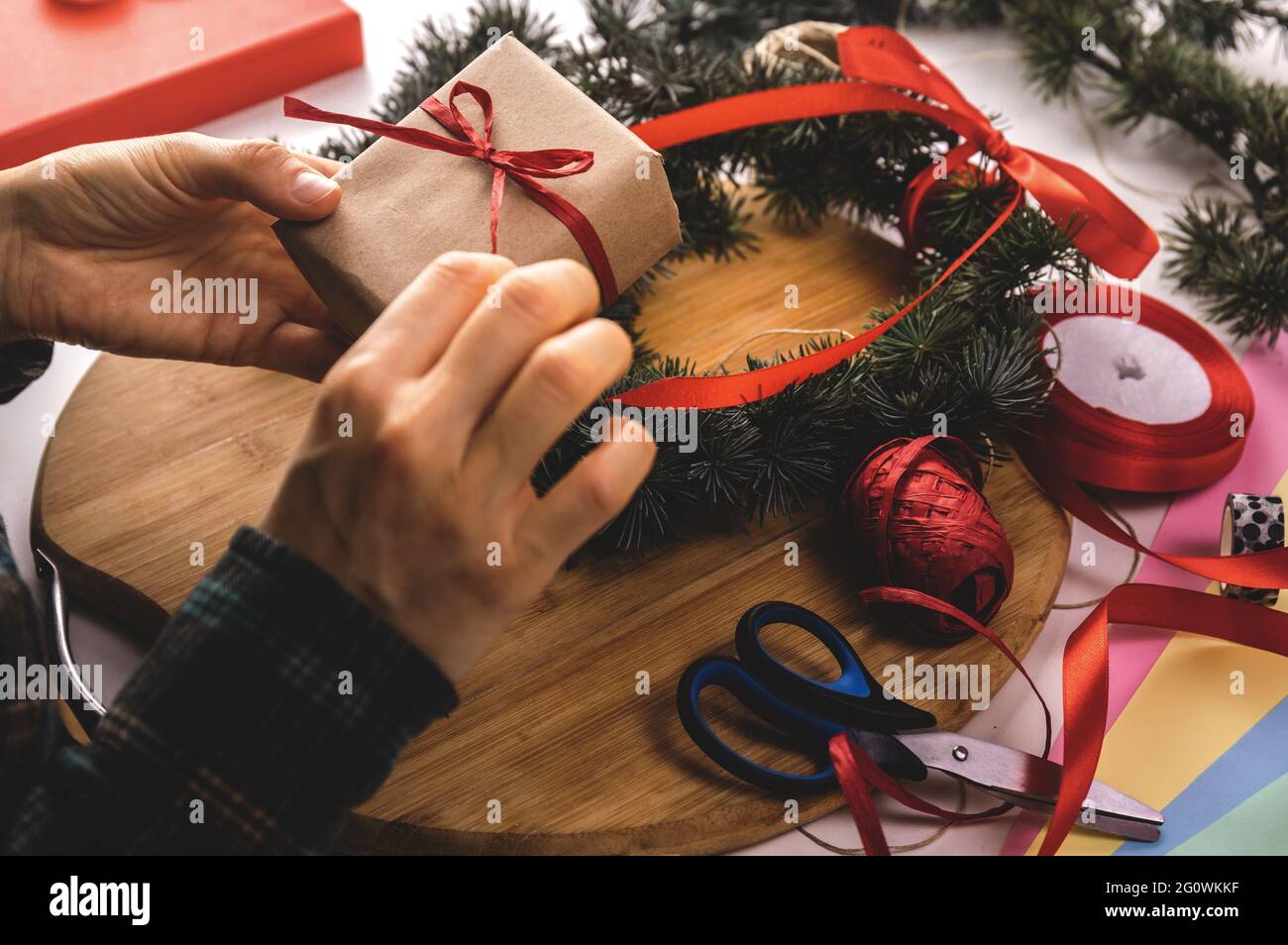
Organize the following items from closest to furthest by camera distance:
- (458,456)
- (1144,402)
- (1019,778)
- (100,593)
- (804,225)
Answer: (458,456)
(1019,778)
(100,593)
(1144,402)
(804,225)

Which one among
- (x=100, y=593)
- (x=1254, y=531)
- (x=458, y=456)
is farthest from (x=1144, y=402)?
(x=100, y=593)

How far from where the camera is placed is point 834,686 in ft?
2.82

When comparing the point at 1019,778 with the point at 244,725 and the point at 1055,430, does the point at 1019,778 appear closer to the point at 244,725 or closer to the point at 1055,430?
the point at 1055,430

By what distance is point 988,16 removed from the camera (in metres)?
1.51

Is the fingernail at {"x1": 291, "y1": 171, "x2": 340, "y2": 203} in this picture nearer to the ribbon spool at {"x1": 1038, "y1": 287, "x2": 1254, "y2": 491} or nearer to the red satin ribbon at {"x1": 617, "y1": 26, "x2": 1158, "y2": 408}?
the red satin ribbon at {"x1": 617, "y1": 26, "x2": 1158, "y2": 408}

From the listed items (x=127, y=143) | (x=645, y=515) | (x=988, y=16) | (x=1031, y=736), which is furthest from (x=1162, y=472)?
(x=127, y=143)

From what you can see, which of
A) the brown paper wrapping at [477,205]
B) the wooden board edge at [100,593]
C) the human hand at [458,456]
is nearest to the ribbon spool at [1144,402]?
the brown paper wrapping at [477,205]

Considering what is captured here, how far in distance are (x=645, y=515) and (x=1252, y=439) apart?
0.63 m

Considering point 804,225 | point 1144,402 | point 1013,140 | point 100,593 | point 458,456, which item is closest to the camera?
point 458,456

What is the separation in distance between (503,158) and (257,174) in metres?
0.20

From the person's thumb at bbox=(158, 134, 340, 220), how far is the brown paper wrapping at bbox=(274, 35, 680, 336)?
0.02 metres

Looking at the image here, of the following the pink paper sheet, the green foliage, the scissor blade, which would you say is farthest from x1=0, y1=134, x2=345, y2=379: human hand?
the green foliage

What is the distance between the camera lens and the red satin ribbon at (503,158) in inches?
33.2

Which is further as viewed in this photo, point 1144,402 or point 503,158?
point 1144,402
